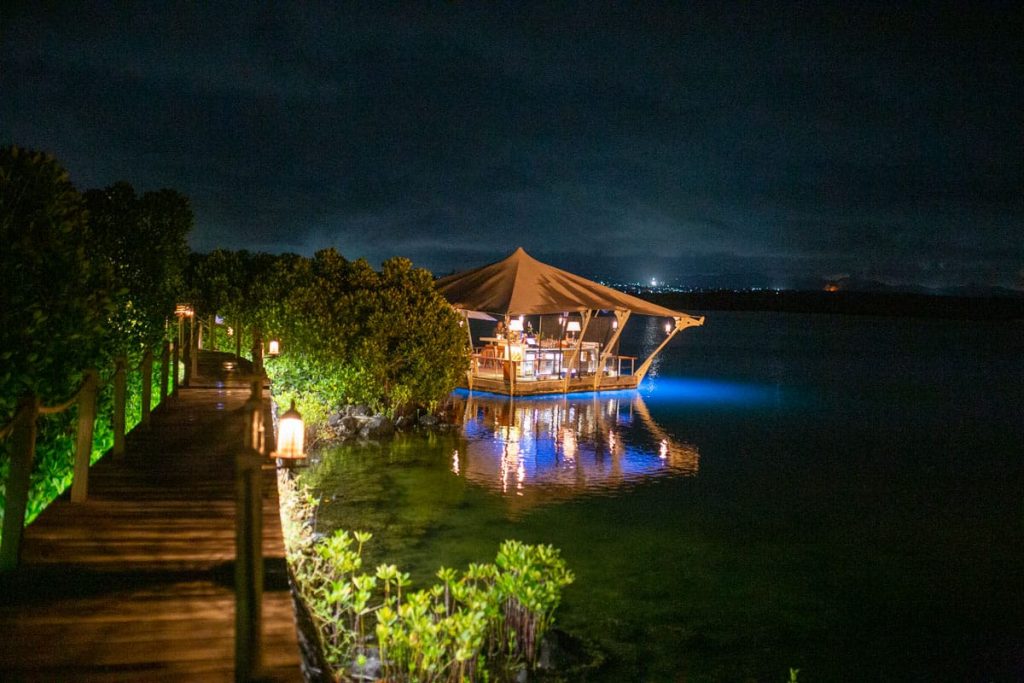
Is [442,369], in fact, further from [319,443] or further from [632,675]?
[632,675]

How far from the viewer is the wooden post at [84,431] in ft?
18.1

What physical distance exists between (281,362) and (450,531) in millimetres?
Answer: 7191

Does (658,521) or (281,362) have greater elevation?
(281,362)

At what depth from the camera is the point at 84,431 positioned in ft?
18.3

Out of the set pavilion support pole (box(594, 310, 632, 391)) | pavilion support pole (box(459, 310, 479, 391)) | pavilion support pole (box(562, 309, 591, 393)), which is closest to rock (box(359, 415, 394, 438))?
pavilion support pole (box(459, 310, 479, 391))

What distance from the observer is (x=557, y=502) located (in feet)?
36.0

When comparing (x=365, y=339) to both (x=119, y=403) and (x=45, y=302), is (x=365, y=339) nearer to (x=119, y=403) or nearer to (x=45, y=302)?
(x=119, y=403)

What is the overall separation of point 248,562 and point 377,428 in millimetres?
12698

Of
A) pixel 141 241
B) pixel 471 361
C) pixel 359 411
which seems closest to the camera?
pixel 141 241

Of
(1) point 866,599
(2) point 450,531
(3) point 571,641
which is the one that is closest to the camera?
(3) point 571,641

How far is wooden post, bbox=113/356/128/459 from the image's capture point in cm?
689

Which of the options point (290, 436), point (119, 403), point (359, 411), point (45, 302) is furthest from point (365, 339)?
point (290, 436)

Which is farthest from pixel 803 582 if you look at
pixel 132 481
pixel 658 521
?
pixel 132 481

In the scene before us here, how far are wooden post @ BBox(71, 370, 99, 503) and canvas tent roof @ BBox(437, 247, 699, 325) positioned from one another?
1471cm
